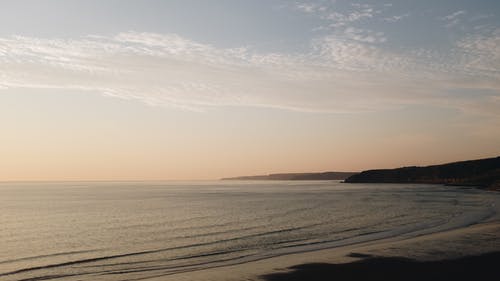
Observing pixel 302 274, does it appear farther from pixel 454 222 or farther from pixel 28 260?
pixel 454 222

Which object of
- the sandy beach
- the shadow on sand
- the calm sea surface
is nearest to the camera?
the shadow on sand

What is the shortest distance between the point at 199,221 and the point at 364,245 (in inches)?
1089

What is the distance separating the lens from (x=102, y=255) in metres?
34.5

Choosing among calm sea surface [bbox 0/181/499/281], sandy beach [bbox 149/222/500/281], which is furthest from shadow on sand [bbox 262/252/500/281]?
calm sea surface [bbox 0/181/499/281]

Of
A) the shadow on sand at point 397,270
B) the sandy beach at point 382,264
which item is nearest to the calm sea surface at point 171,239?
the sandy beach at point 382,264

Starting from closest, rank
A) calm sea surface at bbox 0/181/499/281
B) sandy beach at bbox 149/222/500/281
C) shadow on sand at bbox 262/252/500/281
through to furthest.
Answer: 1. shadow on sand at bbox 262/252/500/281
2. sandy beach at bbox 149/222/500/281
3. calm sea surface at bbox 0/181/499/281

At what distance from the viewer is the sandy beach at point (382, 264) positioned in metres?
25.2

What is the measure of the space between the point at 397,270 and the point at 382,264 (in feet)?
5.93

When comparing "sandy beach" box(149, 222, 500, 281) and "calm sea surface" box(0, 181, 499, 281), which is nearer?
"sandy beach" box(149, 222, 500, 281)

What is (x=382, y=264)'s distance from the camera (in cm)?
2819

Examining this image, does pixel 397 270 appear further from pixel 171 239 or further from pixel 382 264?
pixel 171 239

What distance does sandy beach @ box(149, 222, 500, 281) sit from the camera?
25203mm

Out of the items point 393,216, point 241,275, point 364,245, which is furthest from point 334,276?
point 393,216

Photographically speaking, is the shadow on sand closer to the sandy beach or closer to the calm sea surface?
the sandy beach
